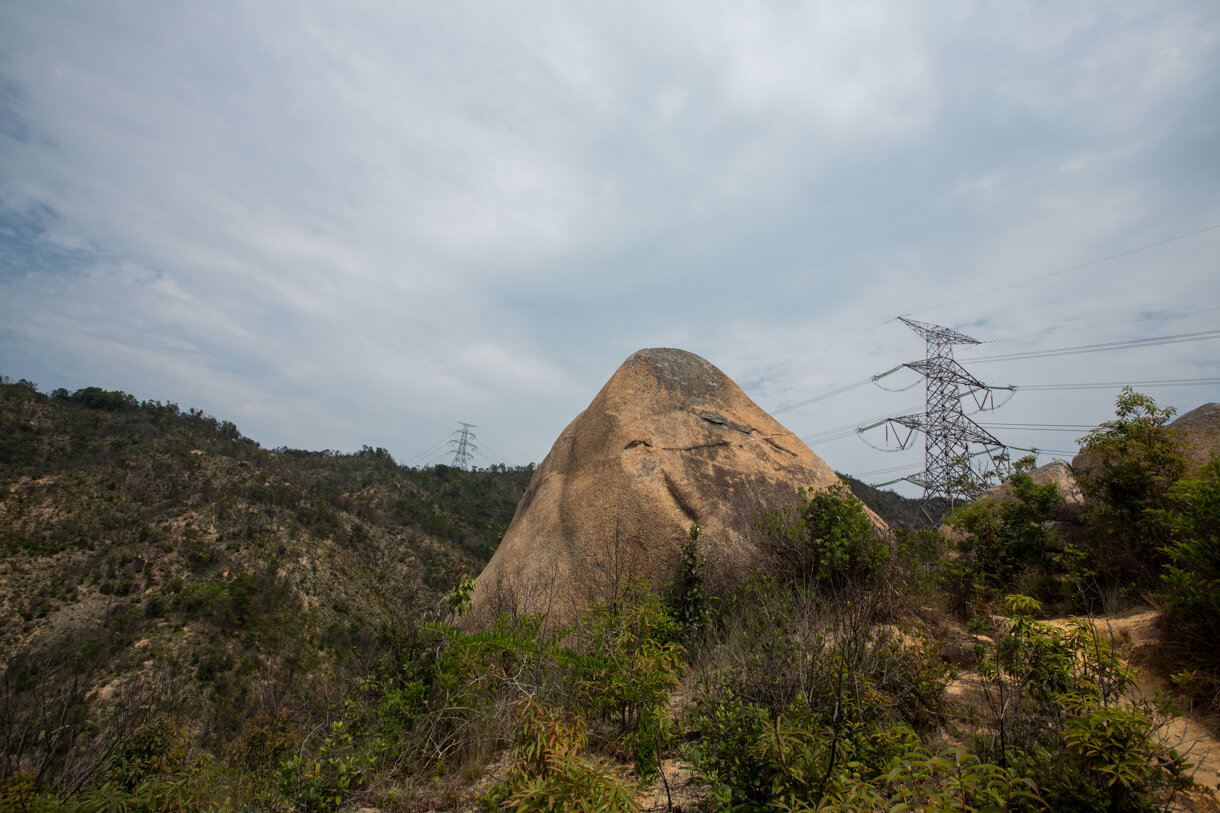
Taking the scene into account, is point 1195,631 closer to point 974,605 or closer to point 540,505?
point 974,605

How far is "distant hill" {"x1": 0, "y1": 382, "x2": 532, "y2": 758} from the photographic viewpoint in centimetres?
2570

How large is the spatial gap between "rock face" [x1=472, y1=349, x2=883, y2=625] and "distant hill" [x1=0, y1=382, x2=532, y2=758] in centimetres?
1196

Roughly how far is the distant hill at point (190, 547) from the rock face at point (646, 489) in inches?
471

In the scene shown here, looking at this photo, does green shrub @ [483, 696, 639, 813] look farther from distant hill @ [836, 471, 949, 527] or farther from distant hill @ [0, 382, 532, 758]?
distant hill @ [836, 471, 949, 527]

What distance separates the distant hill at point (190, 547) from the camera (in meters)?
25.7

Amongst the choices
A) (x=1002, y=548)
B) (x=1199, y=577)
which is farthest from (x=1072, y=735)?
(x=1002, y=548)

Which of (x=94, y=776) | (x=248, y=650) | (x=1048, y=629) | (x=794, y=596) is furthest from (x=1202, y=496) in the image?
(x=248, y=650)

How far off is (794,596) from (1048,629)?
12.8ft

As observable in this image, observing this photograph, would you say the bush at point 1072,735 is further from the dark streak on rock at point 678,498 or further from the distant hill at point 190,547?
the distant hill at point 190,547

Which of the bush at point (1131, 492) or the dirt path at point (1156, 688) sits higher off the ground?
the bush at point (1131, 492)

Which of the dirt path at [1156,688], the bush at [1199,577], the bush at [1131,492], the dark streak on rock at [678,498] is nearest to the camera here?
the dirt path at [1156,688]

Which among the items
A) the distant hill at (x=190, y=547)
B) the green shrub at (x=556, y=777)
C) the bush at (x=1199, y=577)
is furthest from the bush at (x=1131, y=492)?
the distant hill at (x=190, y=547)

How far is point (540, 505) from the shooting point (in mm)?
9531

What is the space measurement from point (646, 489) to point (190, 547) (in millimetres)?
38409
